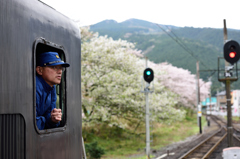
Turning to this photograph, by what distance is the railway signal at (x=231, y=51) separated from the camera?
896 centimetres

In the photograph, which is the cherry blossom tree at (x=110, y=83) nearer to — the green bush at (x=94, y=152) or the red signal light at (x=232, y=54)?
the green bush at (x=94, y=152)

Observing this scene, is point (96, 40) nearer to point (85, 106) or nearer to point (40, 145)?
point (85, 106)

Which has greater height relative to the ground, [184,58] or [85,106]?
[184,58]

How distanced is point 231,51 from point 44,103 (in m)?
7.14

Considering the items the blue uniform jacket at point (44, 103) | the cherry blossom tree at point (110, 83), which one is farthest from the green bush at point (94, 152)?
the blue uniform jacket at point (44, 103)

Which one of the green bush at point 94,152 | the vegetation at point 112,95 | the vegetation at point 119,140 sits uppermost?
the vegetation at point 112,95

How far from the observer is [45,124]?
3084 millimetres

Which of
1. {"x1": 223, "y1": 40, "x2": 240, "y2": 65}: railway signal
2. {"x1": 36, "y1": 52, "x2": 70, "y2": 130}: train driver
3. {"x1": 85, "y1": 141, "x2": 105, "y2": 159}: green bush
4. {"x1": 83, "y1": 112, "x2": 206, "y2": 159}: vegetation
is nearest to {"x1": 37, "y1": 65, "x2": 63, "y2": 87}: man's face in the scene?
{"x1": 36, "y1": 52, "x2": 70, "y2": 130}: train driver

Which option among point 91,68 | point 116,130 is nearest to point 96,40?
point 91,68

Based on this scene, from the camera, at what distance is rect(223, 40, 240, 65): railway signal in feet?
29.4

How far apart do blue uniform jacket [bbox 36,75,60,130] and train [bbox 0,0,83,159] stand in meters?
0.09

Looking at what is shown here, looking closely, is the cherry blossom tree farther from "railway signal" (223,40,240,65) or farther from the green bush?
"railway signal" (223,40,240,65)

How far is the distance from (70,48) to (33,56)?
85cm

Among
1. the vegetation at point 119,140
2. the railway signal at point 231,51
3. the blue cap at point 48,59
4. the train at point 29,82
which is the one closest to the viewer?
the train at point 29,82
